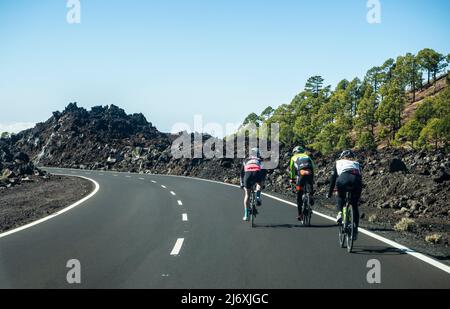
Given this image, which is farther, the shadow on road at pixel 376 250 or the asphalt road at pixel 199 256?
the shadow on road at pixel 376 250

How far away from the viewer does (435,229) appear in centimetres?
1266

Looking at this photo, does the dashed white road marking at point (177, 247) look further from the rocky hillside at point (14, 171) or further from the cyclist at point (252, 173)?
the rocky hillside at point (14, 171)

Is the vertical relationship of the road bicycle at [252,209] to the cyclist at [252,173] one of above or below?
below

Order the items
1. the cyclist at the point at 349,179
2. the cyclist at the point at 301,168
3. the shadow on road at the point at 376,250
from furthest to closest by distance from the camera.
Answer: the cyclist at the point at 301,168, the cyclist at the point at 349,179, the shadow on road at the point at 376,250

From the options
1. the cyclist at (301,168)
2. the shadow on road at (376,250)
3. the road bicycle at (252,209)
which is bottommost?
the shadow on road at (376,250)

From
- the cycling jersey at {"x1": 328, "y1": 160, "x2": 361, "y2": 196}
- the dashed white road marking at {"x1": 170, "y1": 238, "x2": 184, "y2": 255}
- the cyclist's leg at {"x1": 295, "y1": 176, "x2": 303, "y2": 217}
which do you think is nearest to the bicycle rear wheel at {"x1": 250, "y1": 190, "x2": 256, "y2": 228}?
the cyclist's leg at {"x1": 295, "y1": 176, "x2": 303, "y2": 217}

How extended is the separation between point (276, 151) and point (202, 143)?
11901 mm

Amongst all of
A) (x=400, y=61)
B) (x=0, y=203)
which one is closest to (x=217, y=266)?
(x=0, y=203)

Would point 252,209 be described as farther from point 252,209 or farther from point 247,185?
point 247,185

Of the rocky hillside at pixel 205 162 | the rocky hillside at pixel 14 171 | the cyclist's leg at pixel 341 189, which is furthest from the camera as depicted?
the rocky hillside at pixel 14 171

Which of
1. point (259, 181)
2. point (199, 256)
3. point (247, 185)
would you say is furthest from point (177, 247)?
point (259, 181)

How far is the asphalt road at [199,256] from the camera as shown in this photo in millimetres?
6473

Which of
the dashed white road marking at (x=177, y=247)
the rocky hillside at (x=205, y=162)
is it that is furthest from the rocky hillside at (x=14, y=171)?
the dashed white road marking at (x=177, y=247)
